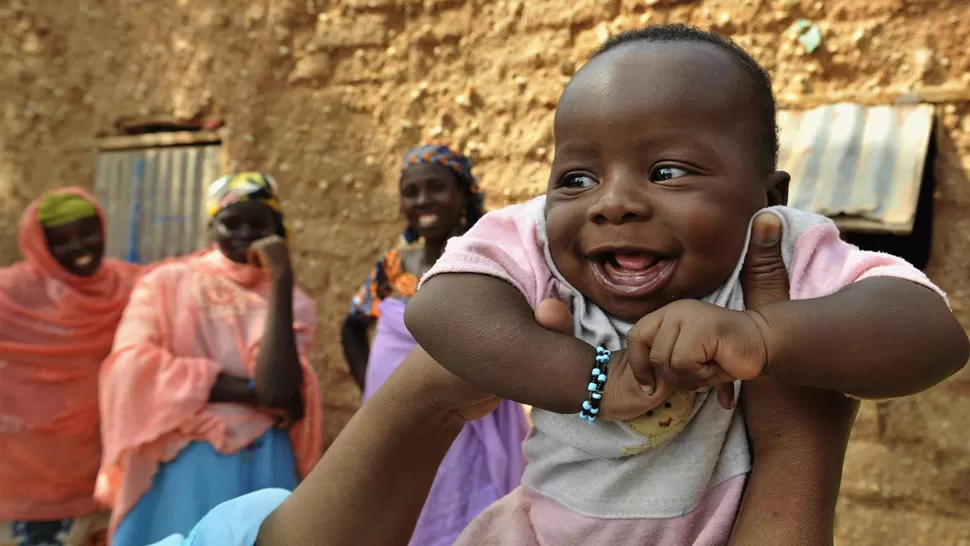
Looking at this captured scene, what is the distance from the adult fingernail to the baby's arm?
13 centimetres

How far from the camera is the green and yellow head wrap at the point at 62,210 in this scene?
448cm

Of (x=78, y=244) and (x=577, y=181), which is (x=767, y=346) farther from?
(x=78, y=244)

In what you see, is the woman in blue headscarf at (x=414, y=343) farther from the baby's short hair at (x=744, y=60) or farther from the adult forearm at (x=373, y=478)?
the baby's short hair at (x=744, y=60)

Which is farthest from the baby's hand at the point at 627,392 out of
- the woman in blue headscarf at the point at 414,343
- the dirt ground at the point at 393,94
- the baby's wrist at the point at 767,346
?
the dirt ground at the point at 393,94

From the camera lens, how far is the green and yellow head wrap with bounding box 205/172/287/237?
13.0ft

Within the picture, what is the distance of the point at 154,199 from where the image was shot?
21.2 ft

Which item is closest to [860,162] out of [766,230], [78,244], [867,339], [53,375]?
[766,230]

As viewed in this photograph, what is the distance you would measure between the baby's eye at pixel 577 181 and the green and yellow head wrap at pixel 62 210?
13.6 ft

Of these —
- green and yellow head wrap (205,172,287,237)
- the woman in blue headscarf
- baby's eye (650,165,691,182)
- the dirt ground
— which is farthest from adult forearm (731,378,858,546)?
green and yellow head wrap (205,172,287,237)

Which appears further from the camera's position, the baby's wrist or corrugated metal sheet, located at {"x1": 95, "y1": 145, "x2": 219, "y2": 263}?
corrugated metal sheet, located at {"x1": 95, "y1": 145, "x2": 219, "y2": 263}

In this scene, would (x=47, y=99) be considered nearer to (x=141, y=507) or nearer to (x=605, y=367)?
(x=141, y=507)

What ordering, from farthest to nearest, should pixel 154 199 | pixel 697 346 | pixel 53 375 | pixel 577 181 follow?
pixel 154 199, pixel 53 375, pixel 577 181, pixel 697 346

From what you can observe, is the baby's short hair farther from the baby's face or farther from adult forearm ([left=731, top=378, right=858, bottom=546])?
adult forearm ([left=731, top=378, right=858, bottom=546])

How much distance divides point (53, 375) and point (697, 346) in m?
4.44
